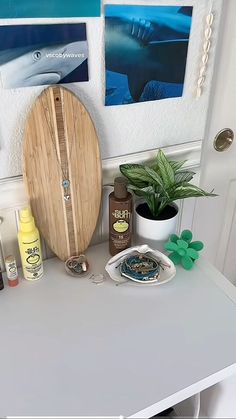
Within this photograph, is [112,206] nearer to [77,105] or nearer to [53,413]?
[77,105]

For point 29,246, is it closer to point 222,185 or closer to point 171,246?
point 171,246

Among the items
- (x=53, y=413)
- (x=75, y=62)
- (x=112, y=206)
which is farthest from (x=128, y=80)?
(x=53, y=413)

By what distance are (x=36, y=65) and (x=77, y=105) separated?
0.12m

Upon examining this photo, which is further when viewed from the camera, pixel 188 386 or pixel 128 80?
pixel 128 80

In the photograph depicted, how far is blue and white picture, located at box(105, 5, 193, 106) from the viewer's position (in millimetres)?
791

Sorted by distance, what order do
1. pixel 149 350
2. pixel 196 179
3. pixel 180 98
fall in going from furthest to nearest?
1. pixel 196 179
2. pixel 180 98
3. pixel 149 350

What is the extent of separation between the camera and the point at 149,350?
0.72 meters

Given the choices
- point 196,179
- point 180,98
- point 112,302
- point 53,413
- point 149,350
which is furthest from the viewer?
point 196,179

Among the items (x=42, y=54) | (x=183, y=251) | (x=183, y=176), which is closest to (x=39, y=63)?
(x=42, y=54)

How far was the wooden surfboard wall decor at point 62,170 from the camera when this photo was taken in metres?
0.79

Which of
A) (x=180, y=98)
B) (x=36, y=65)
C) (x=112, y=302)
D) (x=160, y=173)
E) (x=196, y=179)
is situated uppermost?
(x=36, y=65)

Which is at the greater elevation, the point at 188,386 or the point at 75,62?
the point at 75,62

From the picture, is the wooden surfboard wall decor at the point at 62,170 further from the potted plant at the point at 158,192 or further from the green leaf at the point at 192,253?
the green leaf at the point at 192,253

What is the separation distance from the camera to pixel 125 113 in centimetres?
90
